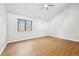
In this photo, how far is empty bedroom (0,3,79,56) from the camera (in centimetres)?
138

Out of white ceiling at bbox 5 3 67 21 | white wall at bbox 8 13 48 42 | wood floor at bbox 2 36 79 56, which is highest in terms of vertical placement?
white ceiling at bbox 5 3 67 21

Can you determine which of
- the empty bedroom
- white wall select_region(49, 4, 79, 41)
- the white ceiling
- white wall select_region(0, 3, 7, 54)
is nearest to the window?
the empty bedroom

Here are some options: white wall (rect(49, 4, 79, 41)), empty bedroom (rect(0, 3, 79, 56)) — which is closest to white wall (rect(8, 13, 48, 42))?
empty bedroom (rect(0, 3, 79, 56))

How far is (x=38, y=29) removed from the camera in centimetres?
158

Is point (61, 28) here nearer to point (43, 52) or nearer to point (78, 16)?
point (78, 16)

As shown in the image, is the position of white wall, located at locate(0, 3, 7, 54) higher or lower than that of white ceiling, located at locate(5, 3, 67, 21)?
lower

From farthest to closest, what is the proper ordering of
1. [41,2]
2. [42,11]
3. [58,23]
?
[58,23]
[42,11]
[41,2]

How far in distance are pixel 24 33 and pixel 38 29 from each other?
0.26 meters

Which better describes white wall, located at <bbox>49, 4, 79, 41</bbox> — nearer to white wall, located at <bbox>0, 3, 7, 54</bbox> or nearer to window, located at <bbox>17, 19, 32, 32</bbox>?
window, located at <bbox>17, 19, 32, 32</bbox>

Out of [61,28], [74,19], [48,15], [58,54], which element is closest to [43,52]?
[58,54]

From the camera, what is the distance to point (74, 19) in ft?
4.79

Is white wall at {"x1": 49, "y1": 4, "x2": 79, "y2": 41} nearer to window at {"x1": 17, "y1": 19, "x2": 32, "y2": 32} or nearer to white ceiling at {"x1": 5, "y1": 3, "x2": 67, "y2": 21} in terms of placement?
white ceiling at {"x1": 5, "y1": 3, "x2": 67, "y2": 21}

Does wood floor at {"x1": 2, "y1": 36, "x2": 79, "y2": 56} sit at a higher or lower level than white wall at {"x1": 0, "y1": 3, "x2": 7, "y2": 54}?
lower

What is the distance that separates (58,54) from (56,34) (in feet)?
1.15
